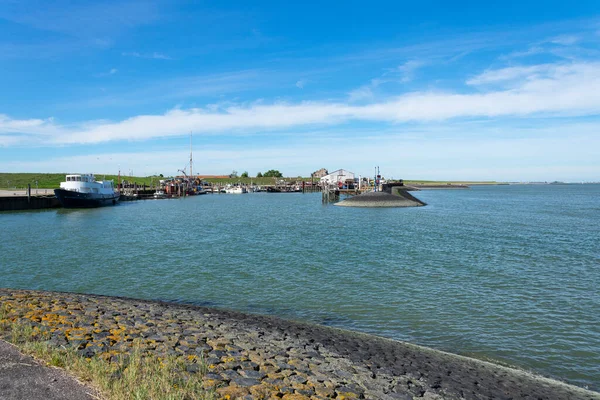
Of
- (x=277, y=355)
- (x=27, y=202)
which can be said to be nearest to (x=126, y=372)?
(x=277, y=355)

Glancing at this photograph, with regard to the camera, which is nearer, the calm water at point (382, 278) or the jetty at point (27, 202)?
the calm water at point (382, 278)

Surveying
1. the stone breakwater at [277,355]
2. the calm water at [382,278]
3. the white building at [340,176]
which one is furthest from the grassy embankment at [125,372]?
the white building at [340,176]

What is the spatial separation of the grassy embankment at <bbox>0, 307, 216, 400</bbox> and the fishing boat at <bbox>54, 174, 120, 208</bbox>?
277 ft

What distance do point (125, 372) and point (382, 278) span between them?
1945 centimetres

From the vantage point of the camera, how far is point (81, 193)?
8688 centimetres

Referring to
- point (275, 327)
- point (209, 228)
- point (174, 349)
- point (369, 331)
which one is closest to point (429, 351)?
point (369, 331)

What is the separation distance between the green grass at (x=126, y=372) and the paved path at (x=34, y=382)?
8.8 inches

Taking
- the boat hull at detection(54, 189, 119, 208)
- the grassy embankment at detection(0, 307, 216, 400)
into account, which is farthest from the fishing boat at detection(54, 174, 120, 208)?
the grassy embankment at detection(0, 307, 216, 400)

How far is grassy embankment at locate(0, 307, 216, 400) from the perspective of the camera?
25.7 ft

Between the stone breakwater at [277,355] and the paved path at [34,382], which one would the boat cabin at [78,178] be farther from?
the paved path at [34,382]

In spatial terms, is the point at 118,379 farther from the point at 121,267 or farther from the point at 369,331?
the point at 121,267

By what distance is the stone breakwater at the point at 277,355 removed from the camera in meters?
9.88

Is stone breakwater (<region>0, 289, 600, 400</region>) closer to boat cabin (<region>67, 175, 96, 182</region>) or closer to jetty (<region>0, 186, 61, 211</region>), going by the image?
jetty (<region>0, 186, 61, 211</region>)

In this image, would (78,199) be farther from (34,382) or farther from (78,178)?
(34,382)
